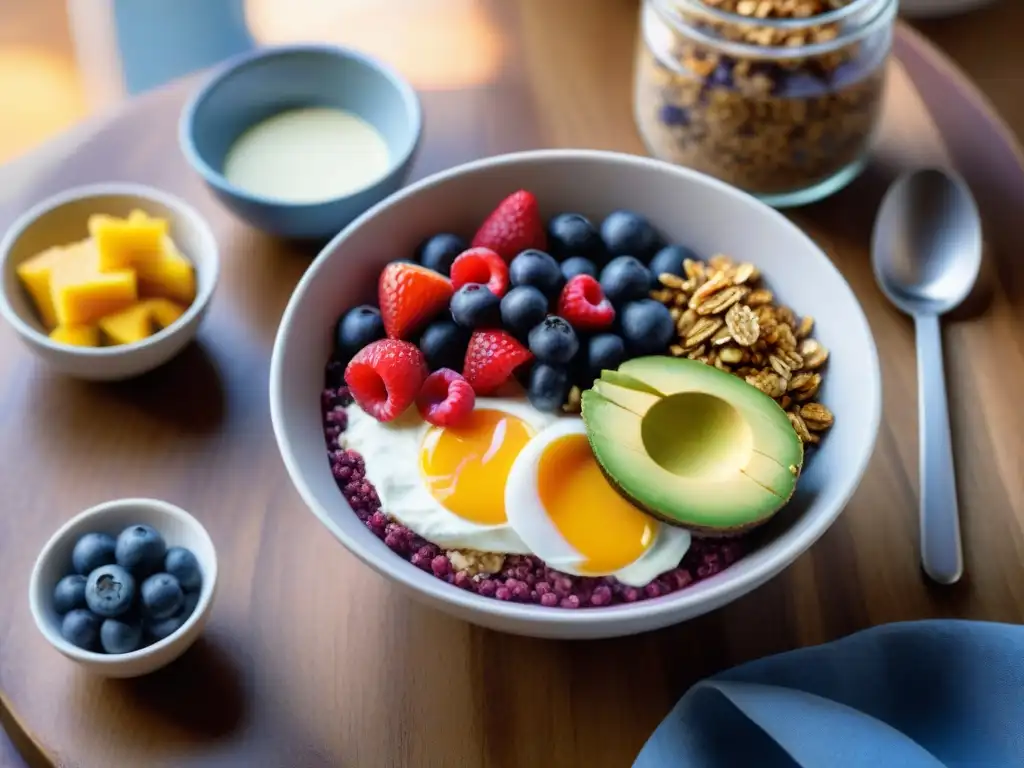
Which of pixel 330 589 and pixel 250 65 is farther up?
pixel 250 65

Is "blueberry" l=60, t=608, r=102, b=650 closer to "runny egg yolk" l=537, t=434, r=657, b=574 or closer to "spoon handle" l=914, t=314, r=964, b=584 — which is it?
"runny egg yolk" l=537, t=434, r=657, b=574

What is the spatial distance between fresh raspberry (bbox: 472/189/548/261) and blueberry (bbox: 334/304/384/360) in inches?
4.9

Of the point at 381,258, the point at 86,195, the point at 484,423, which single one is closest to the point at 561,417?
the point at 484,423

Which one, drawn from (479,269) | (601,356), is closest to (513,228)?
(479,269)

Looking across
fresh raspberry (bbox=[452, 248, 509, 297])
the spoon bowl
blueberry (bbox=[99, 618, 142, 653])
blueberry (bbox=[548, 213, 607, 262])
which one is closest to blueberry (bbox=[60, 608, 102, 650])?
blueberry (bbox=[99, 618, 142, 653])

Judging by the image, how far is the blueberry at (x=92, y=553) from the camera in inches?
31.3

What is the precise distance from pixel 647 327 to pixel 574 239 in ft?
0.42

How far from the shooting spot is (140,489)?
0.91 metres

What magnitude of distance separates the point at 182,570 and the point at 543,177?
0.48 metres

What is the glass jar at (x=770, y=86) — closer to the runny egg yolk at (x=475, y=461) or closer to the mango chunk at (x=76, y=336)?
the runny egg yolk at (x=475, y=461)

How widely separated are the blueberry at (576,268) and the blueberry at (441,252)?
10cm

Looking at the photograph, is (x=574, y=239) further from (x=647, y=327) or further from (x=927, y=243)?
(x=927, y=243)

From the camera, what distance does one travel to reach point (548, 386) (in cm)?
84

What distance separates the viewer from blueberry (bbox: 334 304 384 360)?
88cm
